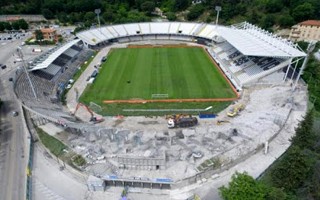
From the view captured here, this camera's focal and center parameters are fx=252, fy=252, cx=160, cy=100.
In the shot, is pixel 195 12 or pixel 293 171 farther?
pixel 195 12

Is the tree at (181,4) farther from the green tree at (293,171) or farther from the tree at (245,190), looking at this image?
the tree at (245,190)

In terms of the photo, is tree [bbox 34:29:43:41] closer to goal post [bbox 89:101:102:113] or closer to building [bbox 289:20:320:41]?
goal post [bbox 89:101:102:113]

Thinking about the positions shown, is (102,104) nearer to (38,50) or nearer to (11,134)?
(11,134)

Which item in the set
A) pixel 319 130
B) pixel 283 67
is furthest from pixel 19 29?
pixel 319 130

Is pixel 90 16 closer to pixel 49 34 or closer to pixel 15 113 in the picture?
pixel 49 34

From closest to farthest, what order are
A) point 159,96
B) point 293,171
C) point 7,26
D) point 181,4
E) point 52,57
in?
point 293,171
point 159,96
point 52,57
point 7,26
point 181,4

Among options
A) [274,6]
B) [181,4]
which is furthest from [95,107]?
[181,4]

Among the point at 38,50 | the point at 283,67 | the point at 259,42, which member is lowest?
the point at 38,50
